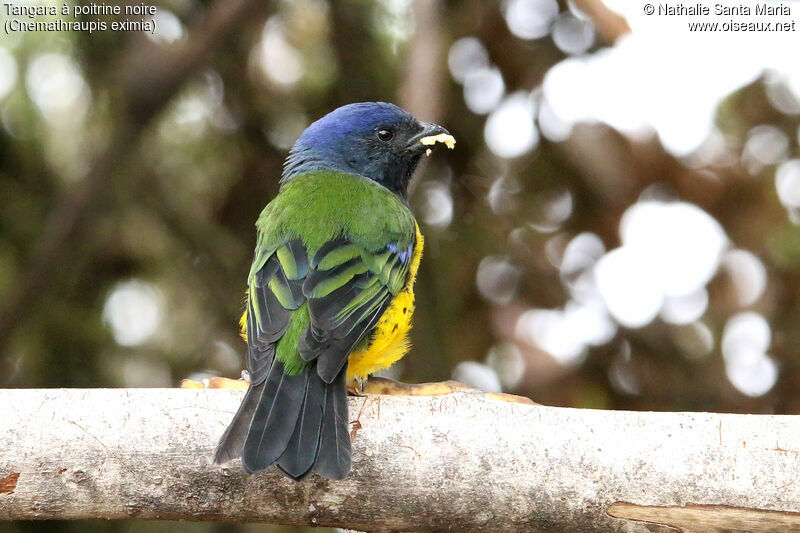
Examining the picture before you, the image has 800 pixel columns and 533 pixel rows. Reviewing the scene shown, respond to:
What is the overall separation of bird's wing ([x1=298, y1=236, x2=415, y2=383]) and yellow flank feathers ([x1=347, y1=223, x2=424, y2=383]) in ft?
0.23

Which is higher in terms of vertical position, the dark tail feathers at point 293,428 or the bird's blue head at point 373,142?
the bird's blue head at point 373,142

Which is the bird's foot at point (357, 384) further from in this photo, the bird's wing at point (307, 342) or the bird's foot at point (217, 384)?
the bird's foot at point (217, 384)

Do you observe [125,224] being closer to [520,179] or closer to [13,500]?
[520,179]

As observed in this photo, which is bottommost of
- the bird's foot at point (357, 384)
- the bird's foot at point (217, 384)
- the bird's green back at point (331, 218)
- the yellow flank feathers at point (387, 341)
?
the bird's foot at point (217, 384)

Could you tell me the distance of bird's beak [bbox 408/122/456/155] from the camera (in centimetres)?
469

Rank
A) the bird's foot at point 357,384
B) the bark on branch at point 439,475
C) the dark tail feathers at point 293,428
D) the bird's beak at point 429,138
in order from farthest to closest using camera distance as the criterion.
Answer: the bird's beak at point 429,138 < the bird's foot at point 357,384 < the bark on branch at point 439,475 < the dark tail feathers at point 293,428

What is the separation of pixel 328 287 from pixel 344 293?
63mm

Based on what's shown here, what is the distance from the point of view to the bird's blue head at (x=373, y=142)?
476cm

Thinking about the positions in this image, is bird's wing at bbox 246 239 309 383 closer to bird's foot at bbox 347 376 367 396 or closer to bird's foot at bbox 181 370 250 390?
bird's foot at bbox 181 370 250 390

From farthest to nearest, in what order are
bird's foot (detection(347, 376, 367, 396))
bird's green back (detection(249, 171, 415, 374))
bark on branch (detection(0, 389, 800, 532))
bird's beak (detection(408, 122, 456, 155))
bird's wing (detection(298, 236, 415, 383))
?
bird's beak (detection(408, 122, 456, 155)), bird's green back (detection(249, 171, 415, 374)), bird's foot (detection(347, 376, 367, 396)), bird's wing (detection(298, 236, 415, 383)), bark on branch (detection(0, 389, 800, 532))

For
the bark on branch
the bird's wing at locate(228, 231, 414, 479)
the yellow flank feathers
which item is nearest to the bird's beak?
the bird's wing at locate(228, 231, 414, 479)

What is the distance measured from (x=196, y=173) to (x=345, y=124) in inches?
76.0

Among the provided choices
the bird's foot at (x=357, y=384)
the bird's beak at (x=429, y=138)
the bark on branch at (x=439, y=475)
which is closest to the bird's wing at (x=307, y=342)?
the bark on branch at (x=439, y=475)

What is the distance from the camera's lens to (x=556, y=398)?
20.2 feet
